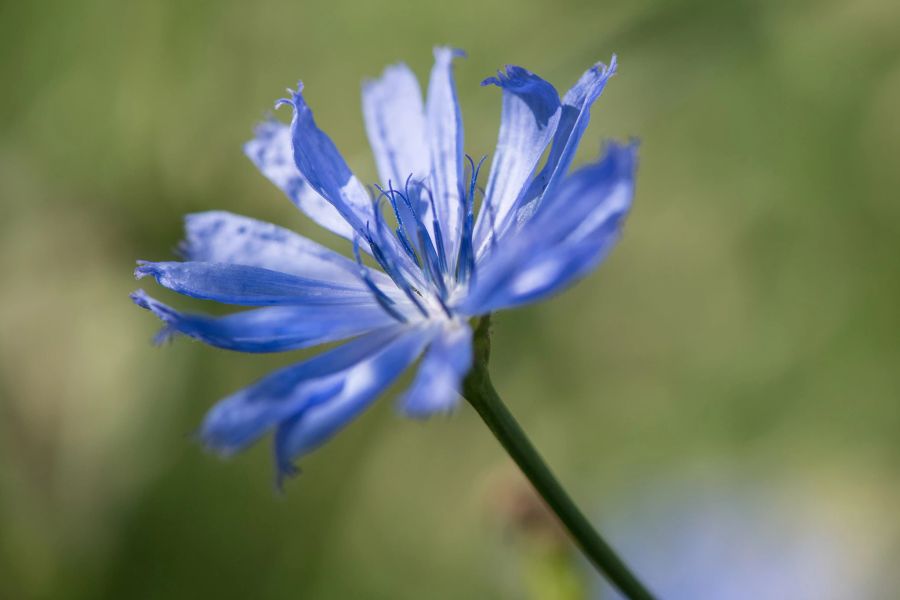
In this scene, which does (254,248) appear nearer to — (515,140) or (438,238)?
(438,238)

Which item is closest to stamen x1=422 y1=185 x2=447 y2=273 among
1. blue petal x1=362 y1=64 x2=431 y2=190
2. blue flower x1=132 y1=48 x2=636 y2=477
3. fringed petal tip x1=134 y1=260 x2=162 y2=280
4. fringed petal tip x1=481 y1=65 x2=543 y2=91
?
blue flower x1=132 y1=48 x2=636 y2=477

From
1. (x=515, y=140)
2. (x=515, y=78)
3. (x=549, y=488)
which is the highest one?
(x=515, y=78)

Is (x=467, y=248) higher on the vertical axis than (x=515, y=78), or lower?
lower

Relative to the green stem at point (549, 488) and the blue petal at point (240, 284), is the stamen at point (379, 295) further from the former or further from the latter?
the green stem at point (549, 488)

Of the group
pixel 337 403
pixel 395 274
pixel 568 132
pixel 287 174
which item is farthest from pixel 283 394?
pixel 287 174

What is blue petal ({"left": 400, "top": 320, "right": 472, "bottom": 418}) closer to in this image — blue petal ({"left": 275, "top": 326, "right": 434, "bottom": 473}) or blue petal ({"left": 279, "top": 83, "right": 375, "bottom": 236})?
blue petal ({"left": 275, "top": 326, "right": 434, "bottom": 473})

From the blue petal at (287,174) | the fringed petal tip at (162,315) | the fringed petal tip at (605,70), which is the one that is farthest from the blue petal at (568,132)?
the fringed petal tip at (162,315)
